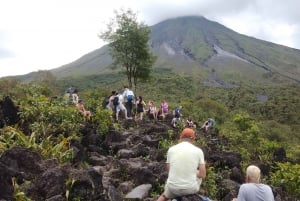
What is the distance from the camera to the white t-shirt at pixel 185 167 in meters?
7.71

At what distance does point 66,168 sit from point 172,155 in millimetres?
2959

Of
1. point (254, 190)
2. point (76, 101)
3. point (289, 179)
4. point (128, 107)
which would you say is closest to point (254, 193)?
point (254, 190)

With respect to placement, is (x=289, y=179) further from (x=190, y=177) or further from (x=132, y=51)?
(x=132, y=51)

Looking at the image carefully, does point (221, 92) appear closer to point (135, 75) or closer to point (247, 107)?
point (247, 107)

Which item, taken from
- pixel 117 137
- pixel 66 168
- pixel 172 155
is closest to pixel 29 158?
pixel 66 168

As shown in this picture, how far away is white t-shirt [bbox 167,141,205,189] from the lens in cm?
771

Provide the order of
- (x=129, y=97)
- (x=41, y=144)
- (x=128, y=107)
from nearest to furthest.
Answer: (x=41, y=144), (x=129, y=97), (x=128, y=107)

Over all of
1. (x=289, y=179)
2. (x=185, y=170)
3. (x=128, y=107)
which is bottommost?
(x=289, y=179)

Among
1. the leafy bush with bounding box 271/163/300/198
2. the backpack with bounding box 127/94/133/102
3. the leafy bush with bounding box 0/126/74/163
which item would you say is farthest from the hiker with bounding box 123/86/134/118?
the leafy bush with bounding box 271/163/300/198

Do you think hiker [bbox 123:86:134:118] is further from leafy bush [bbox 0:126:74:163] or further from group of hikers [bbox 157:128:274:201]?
Answer: group of hikers [bbox 157:128:274:201]

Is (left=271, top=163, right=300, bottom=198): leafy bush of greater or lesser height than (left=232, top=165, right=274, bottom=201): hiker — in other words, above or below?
below

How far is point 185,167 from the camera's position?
7723 mm

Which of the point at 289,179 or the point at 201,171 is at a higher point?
the point at 201,171

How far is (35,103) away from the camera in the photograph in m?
17.3
